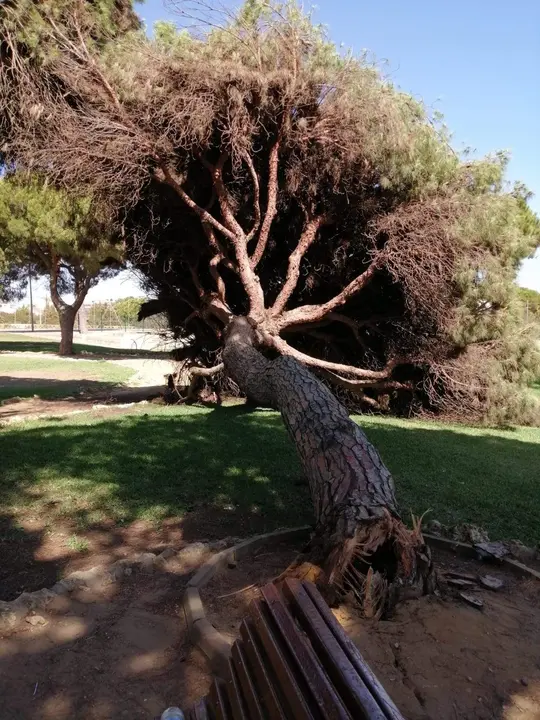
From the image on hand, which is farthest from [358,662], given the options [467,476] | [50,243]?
[50,243]

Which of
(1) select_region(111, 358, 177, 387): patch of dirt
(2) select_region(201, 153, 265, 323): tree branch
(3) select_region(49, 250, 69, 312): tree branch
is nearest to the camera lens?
(2) select_region(201, 153, 265, 323): tree branch

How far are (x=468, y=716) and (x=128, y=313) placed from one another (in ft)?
193

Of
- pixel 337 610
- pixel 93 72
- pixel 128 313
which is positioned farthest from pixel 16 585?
pixel 128 313

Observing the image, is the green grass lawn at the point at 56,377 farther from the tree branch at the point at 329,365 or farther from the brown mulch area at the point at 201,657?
the brown mulch area at the point at 201,657

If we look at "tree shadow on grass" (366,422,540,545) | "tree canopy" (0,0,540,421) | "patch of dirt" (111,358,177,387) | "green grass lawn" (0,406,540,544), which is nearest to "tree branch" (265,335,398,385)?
"tree canopy" (0,0,540,421)

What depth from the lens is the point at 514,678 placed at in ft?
7.64

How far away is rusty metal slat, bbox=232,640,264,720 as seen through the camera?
1.70m

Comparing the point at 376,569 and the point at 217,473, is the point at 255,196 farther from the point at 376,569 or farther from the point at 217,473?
the point at 376,569

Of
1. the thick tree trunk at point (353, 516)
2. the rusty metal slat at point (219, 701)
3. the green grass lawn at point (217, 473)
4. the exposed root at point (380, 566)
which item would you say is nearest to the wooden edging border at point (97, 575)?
the green grass lawn at point (217, 473)

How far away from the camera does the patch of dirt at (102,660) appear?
→ 7.43 ft

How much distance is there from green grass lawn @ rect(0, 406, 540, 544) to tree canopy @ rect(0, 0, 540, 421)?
2.15m

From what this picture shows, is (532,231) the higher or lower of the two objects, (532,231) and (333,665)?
the higher

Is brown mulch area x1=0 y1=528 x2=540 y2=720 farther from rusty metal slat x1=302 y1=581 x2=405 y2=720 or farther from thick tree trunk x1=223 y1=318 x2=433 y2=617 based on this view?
rusty metal slat x1=302 y1=581 x2=405 y2=720

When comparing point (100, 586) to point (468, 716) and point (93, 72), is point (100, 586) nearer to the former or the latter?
point (468, 716)
